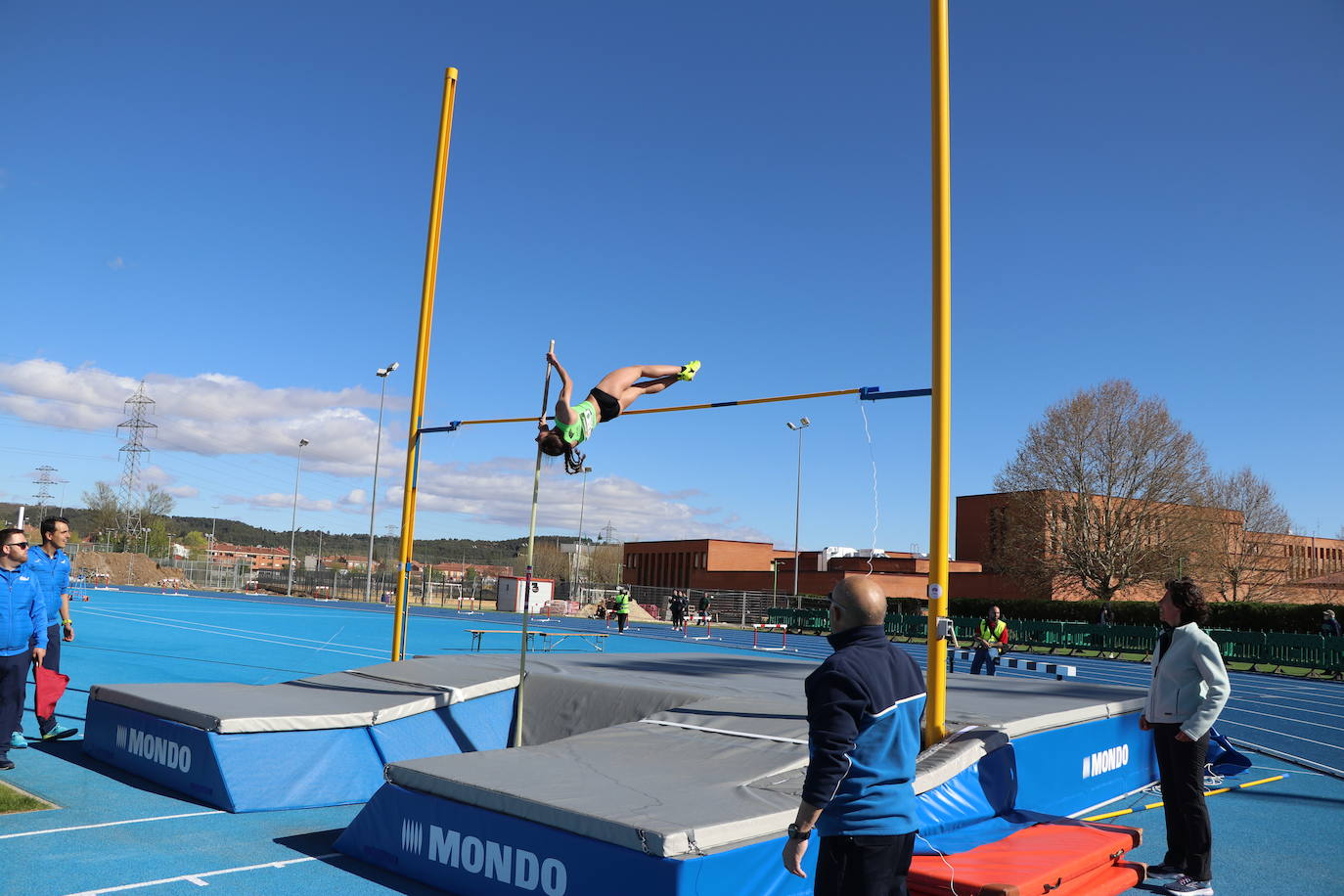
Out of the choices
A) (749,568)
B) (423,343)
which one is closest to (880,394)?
(423,343)

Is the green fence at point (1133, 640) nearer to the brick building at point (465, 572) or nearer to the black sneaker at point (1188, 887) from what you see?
the black sneaker at point (1188, 887)

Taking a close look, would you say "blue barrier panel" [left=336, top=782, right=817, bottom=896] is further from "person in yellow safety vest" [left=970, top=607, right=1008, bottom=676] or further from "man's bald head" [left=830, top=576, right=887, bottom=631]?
"person in yellow safety vest" [left=970, top=607, right=1008, bottom=676]

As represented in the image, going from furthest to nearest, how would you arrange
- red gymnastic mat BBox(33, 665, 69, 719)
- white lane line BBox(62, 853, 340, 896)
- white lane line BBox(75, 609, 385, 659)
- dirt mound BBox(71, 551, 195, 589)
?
dirt mound BBox(71, 551, 195, 589) < white lane line BBox(75, 609, 385, 659) < red gymnastic mat BBox(33, 665, 69, 719) < white lane line BBox(62, 853, 340, 896)

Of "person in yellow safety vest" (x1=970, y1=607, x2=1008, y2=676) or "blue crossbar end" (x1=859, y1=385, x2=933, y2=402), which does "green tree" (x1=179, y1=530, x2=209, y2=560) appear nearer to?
"person in yellow safety vest" (x1=970, y1=607, x2=1008, y2=676)

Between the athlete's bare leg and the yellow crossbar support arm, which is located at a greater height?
the athlete's bare leg

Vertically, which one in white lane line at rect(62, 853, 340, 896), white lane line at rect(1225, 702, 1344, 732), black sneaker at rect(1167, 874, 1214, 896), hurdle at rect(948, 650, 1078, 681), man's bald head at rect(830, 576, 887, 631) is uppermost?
man's bald head at rect(830, 576, 887, 631)

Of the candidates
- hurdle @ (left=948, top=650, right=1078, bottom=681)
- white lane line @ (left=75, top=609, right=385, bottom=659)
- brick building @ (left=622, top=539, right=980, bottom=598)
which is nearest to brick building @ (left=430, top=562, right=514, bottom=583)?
brick building @ (left=622, top=539, right=980, bottom=598)

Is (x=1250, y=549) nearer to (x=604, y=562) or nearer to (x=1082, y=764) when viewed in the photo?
(x=1082, y=764)

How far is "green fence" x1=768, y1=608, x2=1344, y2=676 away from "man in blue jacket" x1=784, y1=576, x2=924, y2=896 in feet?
59.7

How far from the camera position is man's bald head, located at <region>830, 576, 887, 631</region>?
3.10 meters

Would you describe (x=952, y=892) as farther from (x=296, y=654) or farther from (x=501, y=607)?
(x=501, y=607)

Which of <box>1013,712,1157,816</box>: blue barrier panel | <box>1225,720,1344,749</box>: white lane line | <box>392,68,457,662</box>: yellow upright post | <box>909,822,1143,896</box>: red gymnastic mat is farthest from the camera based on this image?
<box>1225,720,1344,749</box>: white lane line

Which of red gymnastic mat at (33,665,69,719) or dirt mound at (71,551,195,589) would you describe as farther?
dirt mound at (71,551,195,589)

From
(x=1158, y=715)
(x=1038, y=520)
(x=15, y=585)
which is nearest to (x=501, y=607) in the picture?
A: (x=1038, y=520)
